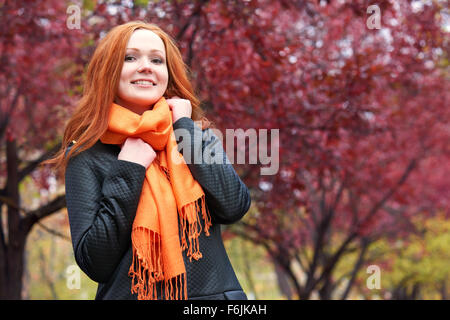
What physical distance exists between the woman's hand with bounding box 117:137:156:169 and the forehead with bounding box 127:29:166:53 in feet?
1.22

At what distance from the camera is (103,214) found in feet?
5.76

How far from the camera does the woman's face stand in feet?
6.58

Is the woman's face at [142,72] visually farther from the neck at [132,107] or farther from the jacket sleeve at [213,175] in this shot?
the jacket sleeve at [213,175]

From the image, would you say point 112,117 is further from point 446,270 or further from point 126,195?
point 446,270

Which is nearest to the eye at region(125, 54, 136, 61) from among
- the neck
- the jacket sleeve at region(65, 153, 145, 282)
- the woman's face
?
the woman's face

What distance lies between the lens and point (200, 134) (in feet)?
6.38

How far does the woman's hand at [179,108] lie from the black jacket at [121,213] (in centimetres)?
4

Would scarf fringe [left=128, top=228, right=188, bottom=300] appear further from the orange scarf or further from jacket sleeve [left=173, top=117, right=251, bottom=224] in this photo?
jacket sleeve [left=173, top=117, right=251, bottom=224]

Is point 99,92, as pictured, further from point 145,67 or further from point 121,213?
point 121,213

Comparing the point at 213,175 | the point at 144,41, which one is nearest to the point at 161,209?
the point at 213,175

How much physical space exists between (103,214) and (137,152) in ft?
0.84

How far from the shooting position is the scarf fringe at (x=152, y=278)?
175cm
